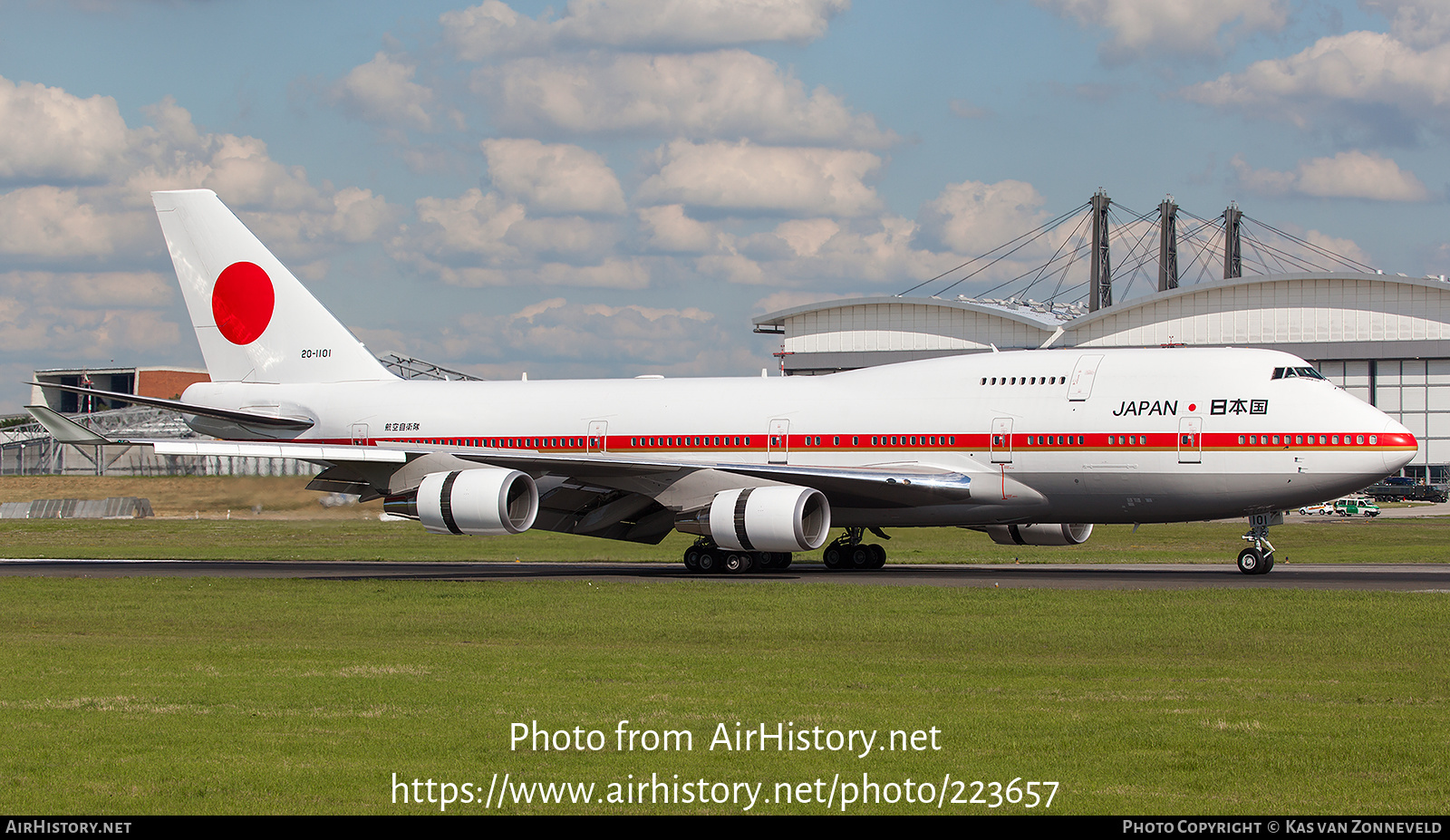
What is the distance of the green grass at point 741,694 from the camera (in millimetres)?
9109

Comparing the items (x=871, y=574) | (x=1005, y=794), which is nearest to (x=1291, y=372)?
(x=871, y=574)

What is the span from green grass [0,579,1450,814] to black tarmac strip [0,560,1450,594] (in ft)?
11.4

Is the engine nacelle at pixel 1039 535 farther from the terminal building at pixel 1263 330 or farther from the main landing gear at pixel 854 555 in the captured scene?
the terminal building at pixel 1263 330

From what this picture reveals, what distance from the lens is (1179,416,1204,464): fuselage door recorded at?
27.9m

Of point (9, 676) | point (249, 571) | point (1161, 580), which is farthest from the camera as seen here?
point (249, 571)

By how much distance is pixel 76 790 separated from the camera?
8.94 meters

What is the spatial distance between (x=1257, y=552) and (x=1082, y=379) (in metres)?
5.00

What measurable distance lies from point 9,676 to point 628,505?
712 inches

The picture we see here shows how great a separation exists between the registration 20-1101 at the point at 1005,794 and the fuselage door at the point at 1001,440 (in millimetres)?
20549

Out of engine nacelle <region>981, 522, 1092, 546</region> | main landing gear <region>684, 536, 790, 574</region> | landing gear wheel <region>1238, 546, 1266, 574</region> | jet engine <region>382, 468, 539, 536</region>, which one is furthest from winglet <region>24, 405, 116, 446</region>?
landing gear wheel <region>1238, 546, 1266, 574</region>

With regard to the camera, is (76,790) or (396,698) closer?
(76,790)

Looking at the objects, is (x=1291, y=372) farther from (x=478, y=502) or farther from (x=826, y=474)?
(x=478, y=502)

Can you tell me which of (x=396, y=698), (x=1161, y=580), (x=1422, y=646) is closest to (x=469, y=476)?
(x=1161, y=580)
